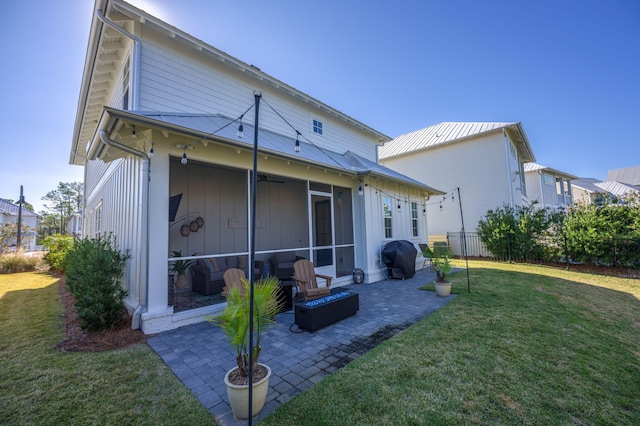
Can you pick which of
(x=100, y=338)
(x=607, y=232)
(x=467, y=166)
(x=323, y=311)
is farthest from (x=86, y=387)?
(x=467, y=166)

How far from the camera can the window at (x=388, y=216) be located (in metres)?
8.48

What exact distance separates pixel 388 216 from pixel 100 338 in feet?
24.7

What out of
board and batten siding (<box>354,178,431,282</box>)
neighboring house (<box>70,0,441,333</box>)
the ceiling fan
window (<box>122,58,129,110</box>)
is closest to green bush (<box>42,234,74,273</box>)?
neighboring house (<box>70,0,441,333</box>)

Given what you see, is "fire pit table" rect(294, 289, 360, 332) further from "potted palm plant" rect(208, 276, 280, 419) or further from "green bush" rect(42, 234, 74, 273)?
"green bush" rect(42, 234, 74, 273)

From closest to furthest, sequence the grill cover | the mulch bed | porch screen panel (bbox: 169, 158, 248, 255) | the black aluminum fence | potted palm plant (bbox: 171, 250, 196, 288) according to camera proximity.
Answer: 1. the mulch bed
2. potted palm plant (bbox: 171, 250, 196, 288)
3. porch screen panel (bbox: 169, 158, 248, 255)
4. the grill cover
5. the black aluminum fence

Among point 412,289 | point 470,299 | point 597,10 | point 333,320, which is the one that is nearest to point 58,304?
point 333,320

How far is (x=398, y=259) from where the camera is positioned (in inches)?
308

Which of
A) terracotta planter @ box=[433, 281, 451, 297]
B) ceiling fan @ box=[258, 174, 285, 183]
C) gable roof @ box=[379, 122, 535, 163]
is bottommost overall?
terracotta planter @ box=[433, 281, 451, 297]

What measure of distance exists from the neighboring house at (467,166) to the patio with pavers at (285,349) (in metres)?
10.3

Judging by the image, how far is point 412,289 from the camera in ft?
22.0

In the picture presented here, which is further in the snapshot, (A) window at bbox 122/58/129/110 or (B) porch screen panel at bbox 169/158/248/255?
(B) porch screen panel at bbox 169/158/248/255

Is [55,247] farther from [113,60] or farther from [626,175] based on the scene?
[626,175]

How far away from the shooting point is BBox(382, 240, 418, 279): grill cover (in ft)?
25.7

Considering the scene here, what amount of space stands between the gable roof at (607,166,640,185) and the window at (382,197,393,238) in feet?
181
